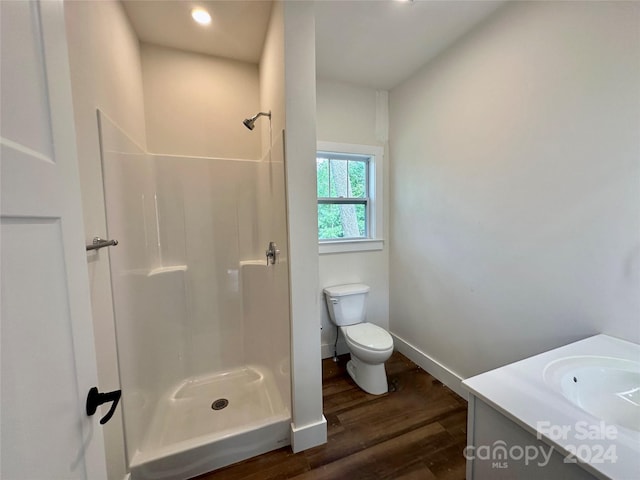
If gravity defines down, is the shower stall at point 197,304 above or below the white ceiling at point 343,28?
below

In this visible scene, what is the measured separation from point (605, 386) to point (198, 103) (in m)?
2.74

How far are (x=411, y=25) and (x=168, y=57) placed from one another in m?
1.69

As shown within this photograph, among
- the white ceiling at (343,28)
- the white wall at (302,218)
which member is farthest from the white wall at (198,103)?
the white wall at (302,218)

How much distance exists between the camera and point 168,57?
1831 mm

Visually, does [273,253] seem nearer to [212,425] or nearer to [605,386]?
[212,425]

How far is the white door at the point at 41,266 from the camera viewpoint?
15.0 inches

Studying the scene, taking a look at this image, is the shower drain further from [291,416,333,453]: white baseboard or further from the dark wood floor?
[291,416,333,453]: white baseboard

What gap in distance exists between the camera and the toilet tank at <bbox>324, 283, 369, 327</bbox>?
2.16 m

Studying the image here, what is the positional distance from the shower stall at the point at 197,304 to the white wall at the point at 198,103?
144mm

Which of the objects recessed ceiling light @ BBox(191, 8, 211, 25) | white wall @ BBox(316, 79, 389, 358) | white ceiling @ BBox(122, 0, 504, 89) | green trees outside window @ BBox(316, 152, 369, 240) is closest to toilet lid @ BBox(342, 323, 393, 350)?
white wall @ BBox(316, 79, 389, 358)

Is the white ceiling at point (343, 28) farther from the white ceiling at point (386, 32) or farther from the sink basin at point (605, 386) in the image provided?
the sink basin at point (605, 386)

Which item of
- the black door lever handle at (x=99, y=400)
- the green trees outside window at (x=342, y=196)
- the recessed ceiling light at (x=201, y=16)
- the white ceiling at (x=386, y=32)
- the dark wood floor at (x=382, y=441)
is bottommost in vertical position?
the dark wood floor at (x=382, y=441)

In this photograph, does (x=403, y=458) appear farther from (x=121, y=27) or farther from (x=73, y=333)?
(x=121, y=27)

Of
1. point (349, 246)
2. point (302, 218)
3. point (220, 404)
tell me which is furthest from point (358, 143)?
point (220, 404)
